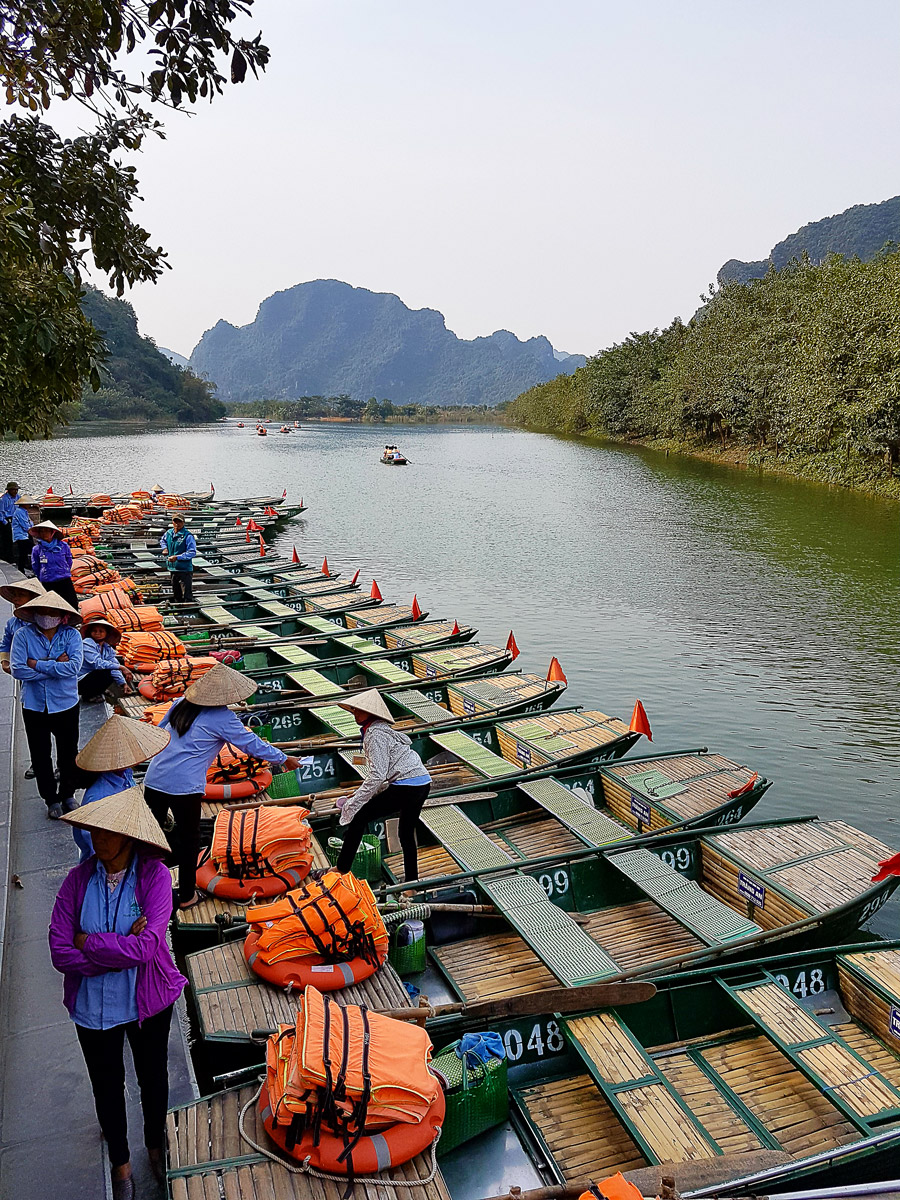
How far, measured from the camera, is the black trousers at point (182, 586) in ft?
58.5

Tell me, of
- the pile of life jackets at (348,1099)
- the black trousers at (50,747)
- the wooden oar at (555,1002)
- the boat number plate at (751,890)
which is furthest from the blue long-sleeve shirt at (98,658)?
the boat number plate at (751,890)

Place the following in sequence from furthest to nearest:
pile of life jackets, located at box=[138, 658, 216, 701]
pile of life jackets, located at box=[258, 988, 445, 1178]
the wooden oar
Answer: pile of life jackets, located at box=[138, 658, 216, 701] < the wooden oar < pile of life jackets, located at box=[258, 988, 445, 1178]

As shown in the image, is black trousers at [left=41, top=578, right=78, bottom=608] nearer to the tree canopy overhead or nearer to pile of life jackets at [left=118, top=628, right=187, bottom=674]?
pile of life jackets at [left=118, top=628, right=187, bottom=674]

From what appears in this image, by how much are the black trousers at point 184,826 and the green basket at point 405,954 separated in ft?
5.33

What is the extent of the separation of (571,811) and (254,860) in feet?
11.7

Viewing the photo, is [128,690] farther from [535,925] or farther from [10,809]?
[535,925]

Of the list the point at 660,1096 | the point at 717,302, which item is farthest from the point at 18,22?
the point at 717,302

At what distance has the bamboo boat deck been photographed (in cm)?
400

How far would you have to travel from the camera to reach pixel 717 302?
66.3m

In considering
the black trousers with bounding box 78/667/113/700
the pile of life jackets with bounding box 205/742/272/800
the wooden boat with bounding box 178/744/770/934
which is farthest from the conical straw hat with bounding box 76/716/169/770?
the black trousers with bounding box 78/667/113/700

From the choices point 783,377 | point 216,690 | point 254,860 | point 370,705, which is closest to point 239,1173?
point 254,860

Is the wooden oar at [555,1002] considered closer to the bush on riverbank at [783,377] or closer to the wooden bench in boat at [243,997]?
the wooden bench in boat at [243,997]

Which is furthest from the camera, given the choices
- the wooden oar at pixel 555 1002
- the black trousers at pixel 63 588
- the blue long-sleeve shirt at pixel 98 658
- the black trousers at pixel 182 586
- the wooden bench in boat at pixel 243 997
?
the black trousers at pixel 182 586

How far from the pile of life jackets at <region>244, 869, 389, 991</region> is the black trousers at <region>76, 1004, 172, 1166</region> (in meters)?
1.34
